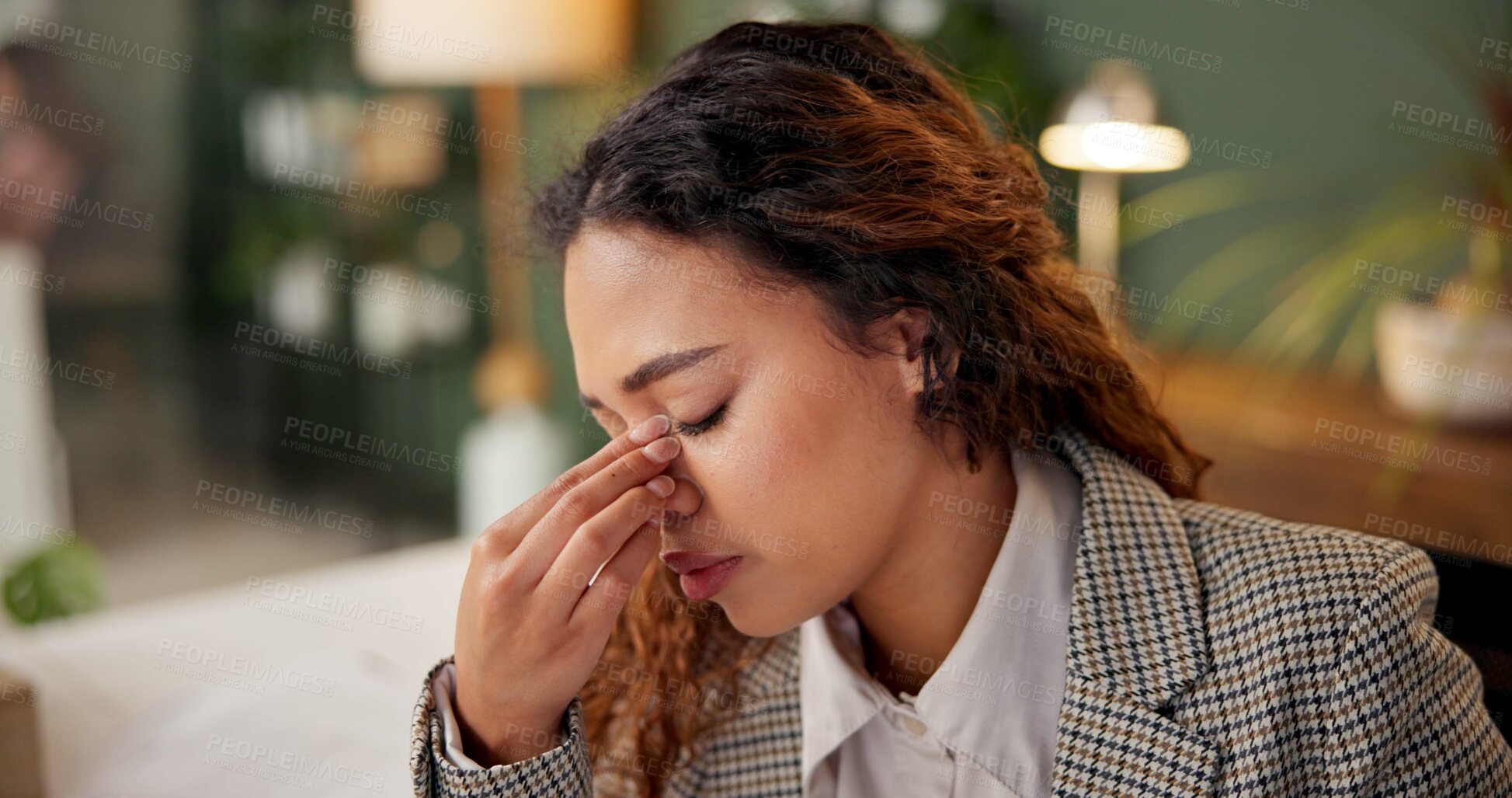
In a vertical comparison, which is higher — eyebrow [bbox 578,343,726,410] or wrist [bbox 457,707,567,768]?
eyebrow [bbox 578,343,726,410]

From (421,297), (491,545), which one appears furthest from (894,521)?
(421,297)

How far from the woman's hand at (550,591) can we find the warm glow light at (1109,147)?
1.39 m

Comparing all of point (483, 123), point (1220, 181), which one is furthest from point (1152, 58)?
point (483, 123)

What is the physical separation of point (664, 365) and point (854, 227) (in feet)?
0.75

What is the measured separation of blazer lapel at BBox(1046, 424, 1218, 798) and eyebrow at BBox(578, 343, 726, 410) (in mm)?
435

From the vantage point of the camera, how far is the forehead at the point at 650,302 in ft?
3.50

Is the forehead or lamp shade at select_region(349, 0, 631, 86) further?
lamp shade at select_region(349, 0, 631, 86)

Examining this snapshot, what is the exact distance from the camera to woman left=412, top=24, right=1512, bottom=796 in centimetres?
100

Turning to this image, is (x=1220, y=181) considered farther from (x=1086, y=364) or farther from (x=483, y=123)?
(x=483, y=123)

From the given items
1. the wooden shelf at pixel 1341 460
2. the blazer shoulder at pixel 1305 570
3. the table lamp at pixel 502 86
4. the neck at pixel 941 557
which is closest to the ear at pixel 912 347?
the neck at pixel 941 557

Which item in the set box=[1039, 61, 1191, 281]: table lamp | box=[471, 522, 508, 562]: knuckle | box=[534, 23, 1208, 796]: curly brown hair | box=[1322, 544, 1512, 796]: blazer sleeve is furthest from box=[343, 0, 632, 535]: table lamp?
box=[1322, 544, 1512, 796]: blazer sleeve

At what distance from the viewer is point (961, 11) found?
2529mm

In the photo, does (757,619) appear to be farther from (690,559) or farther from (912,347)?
(912,347)

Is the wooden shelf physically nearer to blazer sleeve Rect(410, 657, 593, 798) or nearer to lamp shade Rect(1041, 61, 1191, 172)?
lamp shade Rect(1041, 61, 1191, 172)
